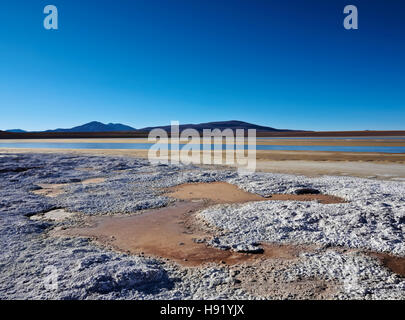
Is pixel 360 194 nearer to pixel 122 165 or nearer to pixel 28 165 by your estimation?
pixel 122 165

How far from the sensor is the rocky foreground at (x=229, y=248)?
375cm

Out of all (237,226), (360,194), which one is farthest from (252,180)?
(237,226)

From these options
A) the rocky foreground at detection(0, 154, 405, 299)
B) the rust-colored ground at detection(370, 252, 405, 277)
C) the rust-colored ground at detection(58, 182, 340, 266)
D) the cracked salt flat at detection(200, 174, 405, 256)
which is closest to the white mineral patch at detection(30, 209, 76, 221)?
the rocky foreground at detection(0, 154, 405, 299)

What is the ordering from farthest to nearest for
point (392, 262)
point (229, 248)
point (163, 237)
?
1. point (163, 237)
2. point (229, 248)
3. point (392, 262)

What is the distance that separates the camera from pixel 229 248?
5148 millimetres

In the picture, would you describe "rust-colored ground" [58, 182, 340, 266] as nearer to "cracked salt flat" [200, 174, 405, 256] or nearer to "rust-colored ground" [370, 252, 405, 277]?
"cracked salt flat" [200, 174, 405, 256]

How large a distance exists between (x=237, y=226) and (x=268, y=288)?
2.45 meters

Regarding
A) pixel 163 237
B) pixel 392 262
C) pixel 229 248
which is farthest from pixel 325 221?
pixel 163 237

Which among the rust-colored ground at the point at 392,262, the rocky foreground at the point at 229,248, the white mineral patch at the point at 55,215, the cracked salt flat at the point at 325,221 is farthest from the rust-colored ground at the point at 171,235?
the rust-colored ground at the point at 392,262

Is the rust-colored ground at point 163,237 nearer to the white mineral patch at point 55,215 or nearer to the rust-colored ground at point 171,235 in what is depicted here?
the rust-colored ground at point 171,235

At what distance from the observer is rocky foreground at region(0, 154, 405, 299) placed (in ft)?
12.3

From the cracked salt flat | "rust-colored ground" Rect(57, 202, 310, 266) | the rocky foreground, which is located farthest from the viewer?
the cracked salt flat

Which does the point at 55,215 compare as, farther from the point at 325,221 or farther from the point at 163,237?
the point at 325,221

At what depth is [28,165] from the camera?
1662cm
